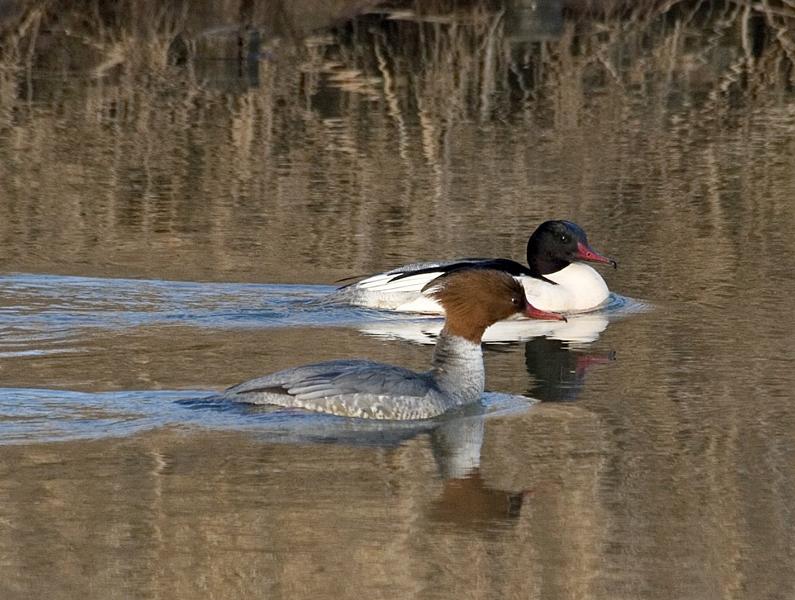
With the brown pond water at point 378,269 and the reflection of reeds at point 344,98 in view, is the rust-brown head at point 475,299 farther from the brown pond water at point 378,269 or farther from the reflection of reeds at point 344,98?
the reflection of reeds at point 344,98

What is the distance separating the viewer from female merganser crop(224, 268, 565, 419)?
27.1 ft

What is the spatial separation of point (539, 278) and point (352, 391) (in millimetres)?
3916

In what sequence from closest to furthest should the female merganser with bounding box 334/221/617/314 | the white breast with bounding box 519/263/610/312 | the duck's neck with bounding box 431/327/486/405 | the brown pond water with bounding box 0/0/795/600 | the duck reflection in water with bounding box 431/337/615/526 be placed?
the brown pond water with bounding box 0/0/795/600 < the duck reflection in water with bounding box 431/337/615/526 < the duck's neck with bounding box 431/327/486/405 < the female merganser with bounding box 334/221/617/314 < the white breast with bounding box 519/263/610/312

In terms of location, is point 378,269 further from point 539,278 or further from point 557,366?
point 557,366

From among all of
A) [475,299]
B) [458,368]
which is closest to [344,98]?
[475,299]

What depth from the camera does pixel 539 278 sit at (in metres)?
12.0

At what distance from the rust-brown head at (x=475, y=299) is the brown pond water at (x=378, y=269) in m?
0.47

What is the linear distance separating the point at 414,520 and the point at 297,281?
4.90 metres

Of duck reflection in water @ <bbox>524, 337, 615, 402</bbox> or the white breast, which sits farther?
the white breast

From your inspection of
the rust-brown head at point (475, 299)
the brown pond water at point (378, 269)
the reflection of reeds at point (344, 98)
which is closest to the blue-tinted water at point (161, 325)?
the brown pond water at point (378, 269)

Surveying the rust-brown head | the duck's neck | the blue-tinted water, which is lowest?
the blue-tinted water

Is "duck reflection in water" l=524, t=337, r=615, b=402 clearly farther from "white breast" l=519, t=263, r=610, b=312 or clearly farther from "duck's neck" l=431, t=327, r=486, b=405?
"white breast" l=519, t=263, r=610, b=312

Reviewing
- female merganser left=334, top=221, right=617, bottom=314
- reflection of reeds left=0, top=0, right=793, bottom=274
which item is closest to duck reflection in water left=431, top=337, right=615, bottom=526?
female merganser left=334, top=221, right=617, bottom=314

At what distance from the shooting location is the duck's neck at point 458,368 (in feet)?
28.1
